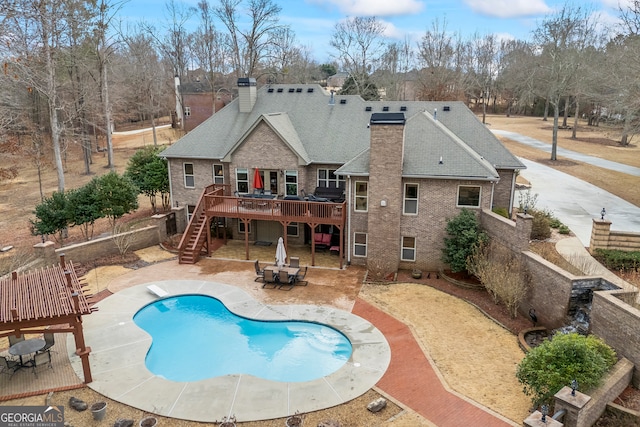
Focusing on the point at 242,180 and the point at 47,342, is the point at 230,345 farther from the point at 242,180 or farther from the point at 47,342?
the point at 242,180

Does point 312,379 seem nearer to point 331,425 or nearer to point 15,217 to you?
point 331,425

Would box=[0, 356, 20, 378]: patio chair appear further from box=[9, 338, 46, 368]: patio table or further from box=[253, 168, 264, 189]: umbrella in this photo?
box=[253, 168, 264, 189]: umbrella

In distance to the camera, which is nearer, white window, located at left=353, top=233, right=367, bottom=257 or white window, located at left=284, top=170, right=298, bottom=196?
white window, located at left=353, top=233, right=367, bottom=257

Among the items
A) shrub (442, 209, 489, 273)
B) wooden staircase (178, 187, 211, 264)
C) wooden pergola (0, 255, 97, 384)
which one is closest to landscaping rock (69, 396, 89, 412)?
wooden pergola (0, 255, 97, 384)

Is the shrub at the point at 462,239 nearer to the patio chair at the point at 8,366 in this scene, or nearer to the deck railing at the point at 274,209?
the deck railing at the point at 274,209

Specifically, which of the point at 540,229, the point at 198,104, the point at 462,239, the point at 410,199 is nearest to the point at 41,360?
the point at 410,199

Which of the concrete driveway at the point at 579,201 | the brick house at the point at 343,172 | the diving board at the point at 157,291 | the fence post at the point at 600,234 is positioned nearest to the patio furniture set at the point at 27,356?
the diving board at the point at 157,291

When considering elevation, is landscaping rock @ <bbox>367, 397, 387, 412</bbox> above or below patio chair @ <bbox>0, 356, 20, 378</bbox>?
below
